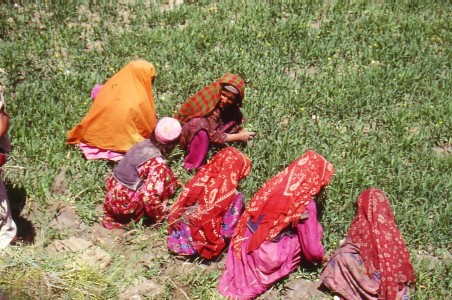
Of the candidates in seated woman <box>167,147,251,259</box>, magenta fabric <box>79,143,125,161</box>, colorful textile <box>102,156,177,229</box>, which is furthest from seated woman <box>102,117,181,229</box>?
magenta fabric <box>79,143,125,161</box>

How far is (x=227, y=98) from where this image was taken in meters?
5.53

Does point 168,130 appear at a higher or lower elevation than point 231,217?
higher

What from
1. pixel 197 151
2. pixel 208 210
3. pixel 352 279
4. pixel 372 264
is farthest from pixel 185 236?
pixel 372 264

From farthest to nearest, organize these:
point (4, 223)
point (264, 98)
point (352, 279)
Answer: point (264, 98) → point (352, 279) → point (4, 223)

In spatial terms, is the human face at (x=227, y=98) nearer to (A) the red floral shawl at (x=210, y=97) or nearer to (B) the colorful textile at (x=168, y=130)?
(A) the red floral shawl at (x=210, y=97)

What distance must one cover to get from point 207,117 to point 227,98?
0.27 metres

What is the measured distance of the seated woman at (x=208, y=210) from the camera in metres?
4.80

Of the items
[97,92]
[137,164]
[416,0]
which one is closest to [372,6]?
[416,0]

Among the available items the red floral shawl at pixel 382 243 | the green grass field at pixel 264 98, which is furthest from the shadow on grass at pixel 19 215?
the red floral shawl at pixel 382 243

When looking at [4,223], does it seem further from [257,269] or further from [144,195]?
[257,269]

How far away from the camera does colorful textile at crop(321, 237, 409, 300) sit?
4562mm

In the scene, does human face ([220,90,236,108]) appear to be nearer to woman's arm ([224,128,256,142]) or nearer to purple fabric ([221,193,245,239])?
woman's arm ([224,128,256,142])

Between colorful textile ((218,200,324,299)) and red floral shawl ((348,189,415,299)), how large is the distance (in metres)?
0.35

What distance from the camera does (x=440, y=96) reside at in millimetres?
6805
